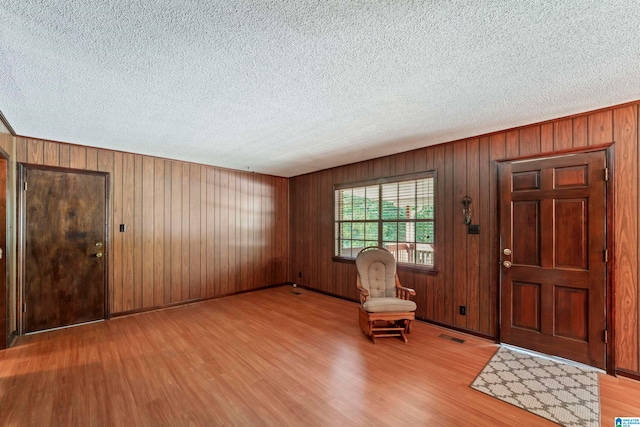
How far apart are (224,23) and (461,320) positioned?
397cm

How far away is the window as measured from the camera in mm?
3973

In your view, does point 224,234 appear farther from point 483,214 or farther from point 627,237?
point 627,237

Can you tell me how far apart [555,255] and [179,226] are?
5.27 meters

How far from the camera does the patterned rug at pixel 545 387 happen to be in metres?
2.02

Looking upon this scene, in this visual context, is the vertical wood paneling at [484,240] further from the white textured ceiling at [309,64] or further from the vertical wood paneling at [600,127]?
the vertical wood paneling at [600,127]

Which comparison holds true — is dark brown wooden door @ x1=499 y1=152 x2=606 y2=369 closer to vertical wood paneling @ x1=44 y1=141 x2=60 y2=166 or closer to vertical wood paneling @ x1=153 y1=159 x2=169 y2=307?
vertical wood paneling @ x1=153 y1=159 x2=169 y2=307

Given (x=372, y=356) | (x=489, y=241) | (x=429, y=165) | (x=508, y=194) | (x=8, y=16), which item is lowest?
(x=372, y=356)

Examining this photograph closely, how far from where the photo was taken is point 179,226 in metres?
4.70

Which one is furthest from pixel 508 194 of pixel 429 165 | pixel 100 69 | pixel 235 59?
pixel 100 69

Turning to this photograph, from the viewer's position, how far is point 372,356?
288cm

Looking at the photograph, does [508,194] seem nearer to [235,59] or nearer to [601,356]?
[601,356]

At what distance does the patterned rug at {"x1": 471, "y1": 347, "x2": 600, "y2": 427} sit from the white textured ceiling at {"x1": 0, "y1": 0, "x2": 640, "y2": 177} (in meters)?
2.50

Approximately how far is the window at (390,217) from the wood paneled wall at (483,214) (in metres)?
0.14

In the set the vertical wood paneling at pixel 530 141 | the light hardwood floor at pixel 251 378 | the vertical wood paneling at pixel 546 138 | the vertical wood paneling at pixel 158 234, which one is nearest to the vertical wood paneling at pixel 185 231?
the vertical wood paneling at pixel 158 234
